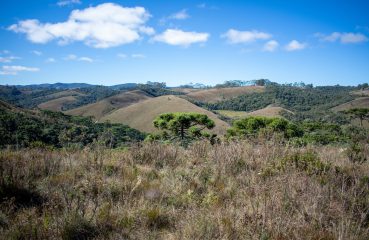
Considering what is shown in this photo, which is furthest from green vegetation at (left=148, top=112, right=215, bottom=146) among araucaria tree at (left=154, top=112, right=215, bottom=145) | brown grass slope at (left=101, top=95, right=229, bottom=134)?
brown grass slope at (left=101, top=95, right=229, bottom=134)

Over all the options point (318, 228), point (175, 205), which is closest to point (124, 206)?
point (175, 205)

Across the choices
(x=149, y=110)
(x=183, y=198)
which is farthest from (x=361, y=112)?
(x=149, y=110)

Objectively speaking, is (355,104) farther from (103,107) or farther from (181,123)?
(103,107)

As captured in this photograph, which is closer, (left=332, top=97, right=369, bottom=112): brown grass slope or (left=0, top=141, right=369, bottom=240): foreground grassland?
(left=0, top=141, right=369, bottom=240): foreground grassland

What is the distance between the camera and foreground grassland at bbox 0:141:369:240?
357 cm

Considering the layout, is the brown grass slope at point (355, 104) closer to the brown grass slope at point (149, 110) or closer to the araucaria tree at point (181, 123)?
the brown grass slope at point (149, 110)

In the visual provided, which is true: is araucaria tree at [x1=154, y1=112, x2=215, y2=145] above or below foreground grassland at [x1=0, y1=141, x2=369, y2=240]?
below

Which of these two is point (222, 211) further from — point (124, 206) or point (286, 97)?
point (286, 97)

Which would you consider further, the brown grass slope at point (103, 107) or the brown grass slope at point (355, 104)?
the brown grass slope at point (103, 107)

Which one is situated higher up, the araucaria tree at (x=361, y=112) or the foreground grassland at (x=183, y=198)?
the foreground grassland at (x=183, y=198)

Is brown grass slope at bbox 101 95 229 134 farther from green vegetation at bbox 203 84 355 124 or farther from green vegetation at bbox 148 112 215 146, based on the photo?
green vegetation at bbox 148 112 215 146

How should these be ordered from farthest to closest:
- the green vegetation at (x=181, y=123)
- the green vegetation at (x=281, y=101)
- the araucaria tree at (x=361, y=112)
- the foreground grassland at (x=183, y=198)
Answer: the green vegetation at (x=281, y=101)
the araucaria tree at (x=361, y=112)
the green vegetation at (x=181, y=123)
the foreground grassland at (x=183, y=198)

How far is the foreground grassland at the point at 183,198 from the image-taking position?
3.57 metres

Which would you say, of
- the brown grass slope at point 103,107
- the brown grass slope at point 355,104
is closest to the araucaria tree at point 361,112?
the brown grass slope at point 355,104
